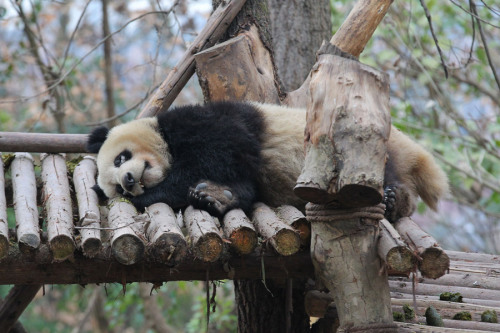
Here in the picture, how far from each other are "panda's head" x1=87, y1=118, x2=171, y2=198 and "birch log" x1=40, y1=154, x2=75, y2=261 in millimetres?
256

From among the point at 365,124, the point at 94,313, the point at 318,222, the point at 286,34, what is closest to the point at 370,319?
the point at 318,222

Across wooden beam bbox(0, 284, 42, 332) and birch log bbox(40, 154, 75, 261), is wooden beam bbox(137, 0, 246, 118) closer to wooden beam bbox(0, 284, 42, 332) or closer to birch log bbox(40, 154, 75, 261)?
birch log bbox(40, 154, 75, 261)

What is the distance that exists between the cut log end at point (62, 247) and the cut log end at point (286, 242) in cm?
91

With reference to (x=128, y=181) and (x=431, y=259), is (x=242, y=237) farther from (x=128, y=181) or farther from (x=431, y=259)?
(x=128, y=181)

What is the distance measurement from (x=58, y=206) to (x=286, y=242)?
1.24 metres

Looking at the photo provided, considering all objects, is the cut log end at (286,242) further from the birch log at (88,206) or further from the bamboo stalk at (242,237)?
the birch log at (88,206)

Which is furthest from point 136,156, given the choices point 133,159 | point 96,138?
point 96,138

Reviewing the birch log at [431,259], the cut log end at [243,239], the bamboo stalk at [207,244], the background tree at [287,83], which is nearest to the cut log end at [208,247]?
the bamboo stalk at [207,244]

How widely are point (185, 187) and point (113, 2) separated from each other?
8.56 metres

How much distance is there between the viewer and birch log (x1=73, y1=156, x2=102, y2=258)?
108 inches

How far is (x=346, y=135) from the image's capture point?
2.44m

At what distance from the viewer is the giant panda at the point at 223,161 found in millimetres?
3576

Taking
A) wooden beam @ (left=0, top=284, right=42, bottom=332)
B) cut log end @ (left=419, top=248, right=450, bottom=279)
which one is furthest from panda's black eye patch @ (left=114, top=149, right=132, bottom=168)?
cut log end @ (left=419, top=248, right=450, bottom=279)

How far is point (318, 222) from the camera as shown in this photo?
9.07ft
